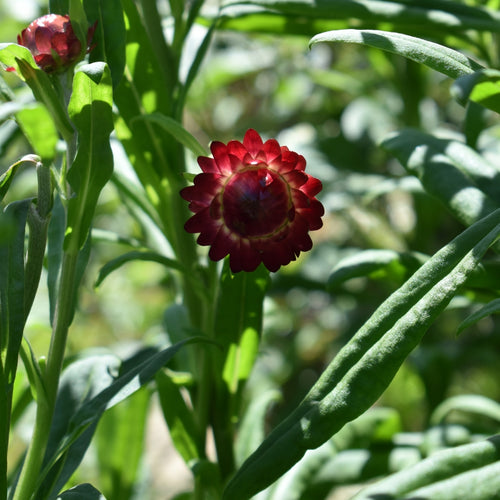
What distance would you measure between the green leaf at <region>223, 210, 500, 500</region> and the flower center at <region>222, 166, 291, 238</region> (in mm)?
171

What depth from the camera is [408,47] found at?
72cm

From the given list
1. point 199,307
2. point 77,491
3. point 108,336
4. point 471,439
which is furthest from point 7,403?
point 108,336

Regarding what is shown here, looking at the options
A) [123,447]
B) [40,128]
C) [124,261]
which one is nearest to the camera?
[40,128]

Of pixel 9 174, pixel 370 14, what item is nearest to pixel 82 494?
pixel 9 174

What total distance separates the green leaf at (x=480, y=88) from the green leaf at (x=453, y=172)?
0.16 m

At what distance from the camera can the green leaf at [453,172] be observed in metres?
0.87

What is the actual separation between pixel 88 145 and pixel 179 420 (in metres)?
0.40

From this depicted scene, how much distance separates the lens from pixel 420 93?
1706mm

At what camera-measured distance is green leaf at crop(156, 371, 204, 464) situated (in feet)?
3.13

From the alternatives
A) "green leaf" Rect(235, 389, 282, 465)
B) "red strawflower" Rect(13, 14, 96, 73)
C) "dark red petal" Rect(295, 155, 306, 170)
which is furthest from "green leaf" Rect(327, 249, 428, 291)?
"red strawflower" Rect(13, 14, 96, 73)

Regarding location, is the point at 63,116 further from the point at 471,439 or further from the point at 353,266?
the point at 471,439

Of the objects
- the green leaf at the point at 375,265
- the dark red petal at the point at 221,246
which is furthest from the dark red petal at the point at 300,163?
the green leaf at the point at 375,265

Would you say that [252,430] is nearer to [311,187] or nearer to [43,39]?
[311,187]

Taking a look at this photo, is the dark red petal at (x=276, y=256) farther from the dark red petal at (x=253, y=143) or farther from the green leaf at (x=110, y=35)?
the green leaf at (x=110, y=35)
